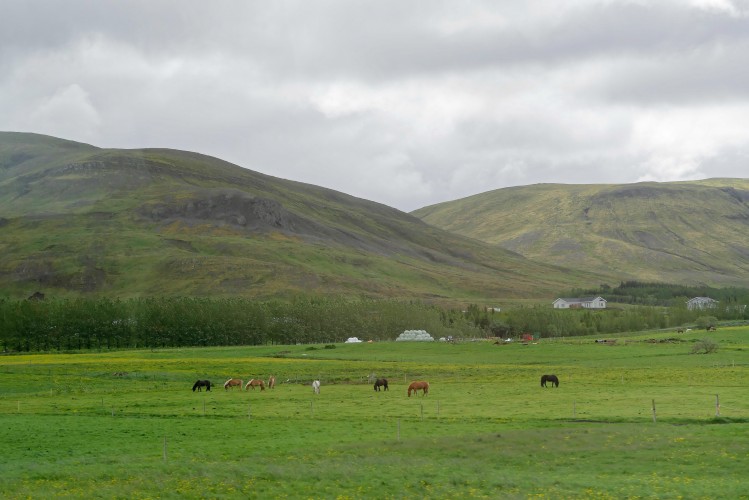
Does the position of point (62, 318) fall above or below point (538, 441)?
above

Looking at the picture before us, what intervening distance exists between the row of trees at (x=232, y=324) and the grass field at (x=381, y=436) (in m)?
69.0

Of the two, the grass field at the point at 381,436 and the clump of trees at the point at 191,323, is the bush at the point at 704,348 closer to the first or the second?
the grass field at the point at 381,436

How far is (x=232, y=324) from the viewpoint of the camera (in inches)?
6324

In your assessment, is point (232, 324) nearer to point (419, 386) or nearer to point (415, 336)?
point (415, 336)

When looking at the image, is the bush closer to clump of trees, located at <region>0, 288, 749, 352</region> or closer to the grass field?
the grass field

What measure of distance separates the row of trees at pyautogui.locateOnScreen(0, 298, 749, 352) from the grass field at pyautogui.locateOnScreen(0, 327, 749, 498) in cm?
6899

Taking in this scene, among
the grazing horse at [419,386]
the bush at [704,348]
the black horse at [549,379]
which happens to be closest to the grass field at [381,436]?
the grazing horse at [419,386]

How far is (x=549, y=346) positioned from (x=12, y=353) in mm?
91157

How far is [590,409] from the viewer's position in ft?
170

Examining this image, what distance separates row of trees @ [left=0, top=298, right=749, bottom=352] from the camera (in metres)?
148

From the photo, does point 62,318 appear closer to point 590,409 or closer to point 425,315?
point 425,315

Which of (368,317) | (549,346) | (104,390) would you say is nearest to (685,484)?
(104,390)

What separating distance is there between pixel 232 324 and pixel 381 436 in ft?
398

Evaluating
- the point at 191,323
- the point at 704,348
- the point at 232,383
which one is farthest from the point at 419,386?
the point at 191,323
